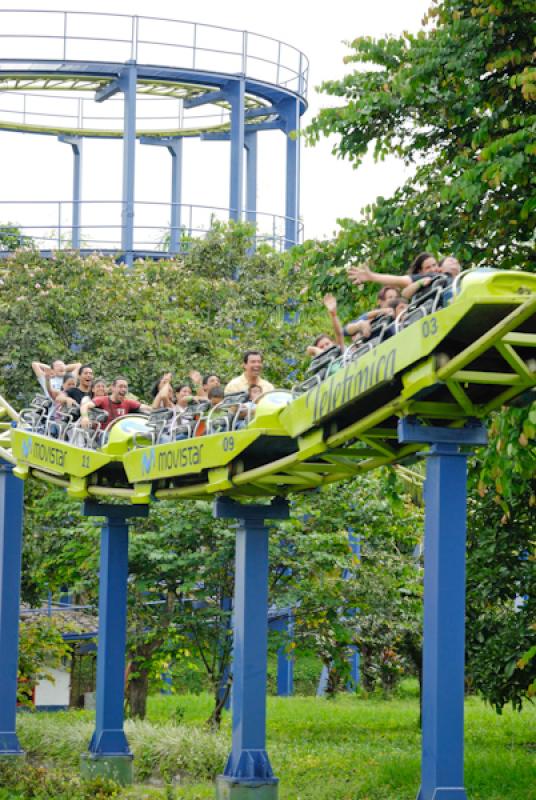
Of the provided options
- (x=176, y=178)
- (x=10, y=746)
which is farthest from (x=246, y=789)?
(x=176, y=178)

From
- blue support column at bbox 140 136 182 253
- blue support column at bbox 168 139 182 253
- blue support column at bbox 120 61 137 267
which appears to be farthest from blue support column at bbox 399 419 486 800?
blue support column at bbox 140 136 182 253

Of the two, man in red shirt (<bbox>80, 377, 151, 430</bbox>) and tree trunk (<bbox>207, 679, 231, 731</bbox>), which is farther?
tree trunk (<bbox>207, 679, 231, 731</bbox>)

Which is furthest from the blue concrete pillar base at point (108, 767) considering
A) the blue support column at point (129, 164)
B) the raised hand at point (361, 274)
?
the blue support column at point (129, 164)

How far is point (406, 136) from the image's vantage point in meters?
15.3

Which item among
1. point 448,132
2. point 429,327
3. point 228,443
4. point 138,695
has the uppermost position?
point 448,132

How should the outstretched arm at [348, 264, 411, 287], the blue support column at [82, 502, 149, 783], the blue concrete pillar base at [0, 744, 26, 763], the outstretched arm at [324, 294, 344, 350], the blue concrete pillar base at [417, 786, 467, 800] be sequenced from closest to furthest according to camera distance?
the blue concrete pillar base at [417, 786, 467, 800]
the outstretched arm at [348, 264, 411, 287]
the outstretched arm at [324, 294, 344, 350]
the blue support column at [82, 502, 149, 783]
the blue concrete pillar base at [0, 744, 26, 763]

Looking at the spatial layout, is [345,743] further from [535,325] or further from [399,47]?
[535,325]

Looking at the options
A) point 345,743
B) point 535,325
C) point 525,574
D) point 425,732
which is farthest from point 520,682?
point 535,325

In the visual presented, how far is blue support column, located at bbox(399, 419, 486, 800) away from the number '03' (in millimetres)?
858

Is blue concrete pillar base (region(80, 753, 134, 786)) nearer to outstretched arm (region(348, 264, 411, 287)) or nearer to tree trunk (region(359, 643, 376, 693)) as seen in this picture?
outstretched arm (region(348, 264, 411, 287))

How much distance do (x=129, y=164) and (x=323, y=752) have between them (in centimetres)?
1434

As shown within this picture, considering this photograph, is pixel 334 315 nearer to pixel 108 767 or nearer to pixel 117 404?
pixel 117 404

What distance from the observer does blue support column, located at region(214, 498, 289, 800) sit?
1260 centimetres

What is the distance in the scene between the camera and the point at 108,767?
48.5ft
